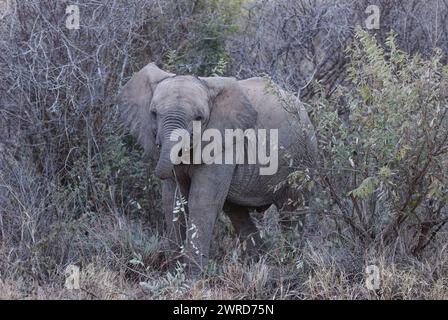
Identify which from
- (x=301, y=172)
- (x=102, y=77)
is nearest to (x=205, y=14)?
(x=102, y=77)

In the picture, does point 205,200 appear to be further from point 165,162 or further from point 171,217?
point 165,162

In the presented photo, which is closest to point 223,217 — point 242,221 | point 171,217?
point 242,221

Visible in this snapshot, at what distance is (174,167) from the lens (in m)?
8.15

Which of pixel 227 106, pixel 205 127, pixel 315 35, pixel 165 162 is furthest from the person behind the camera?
pixel 315 35

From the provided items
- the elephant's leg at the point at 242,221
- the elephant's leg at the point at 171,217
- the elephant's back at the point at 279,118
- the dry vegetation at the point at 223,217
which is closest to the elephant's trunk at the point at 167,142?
the elephant's leg at the point at 171,217

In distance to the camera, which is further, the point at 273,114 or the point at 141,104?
the point at 273,114

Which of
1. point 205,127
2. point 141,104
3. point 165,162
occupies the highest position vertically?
point 141,104

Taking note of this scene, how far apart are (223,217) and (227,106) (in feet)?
6.19

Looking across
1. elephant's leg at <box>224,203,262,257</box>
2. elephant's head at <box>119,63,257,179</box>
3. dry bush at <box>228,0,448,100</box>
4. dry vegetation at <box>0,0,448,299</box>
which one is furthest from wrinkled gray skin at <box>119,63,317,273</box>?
dry bush at <box>228,0,448,100</box>

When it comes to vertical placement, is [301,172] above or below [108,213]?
above

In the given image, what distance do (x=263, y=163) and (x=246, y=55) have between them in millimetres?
2546

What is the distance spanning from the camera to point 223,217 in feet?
32.2
